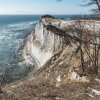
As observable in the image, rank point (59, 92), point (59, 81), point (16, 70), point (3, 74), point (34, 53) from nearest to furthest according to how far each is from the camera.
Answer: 1. point (59, 92)
2. point (59, 81)
3. point (3, 74)
4. point (16, 70)
5. point (34, 53)

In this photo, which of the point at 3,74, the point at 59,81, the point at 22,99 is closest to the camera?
the point at 22,99

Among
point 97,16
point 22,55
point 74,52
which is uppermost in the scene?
point 97,16

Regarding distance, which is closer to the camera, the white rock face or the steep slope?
the steep slope

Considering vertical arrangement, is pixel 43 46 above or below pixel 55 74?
below

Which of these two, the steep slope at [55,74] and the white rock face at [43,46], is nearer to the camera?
the steep slope at [55,74]

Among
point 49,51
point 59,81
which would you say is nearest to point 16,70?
point 49,51

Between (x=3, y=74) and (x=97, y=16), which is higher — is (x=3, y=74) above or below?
below

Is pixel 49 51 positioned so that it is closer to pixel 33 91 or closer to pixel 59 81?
pixel 59 81

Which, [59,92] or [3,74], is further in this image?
[3,74]
